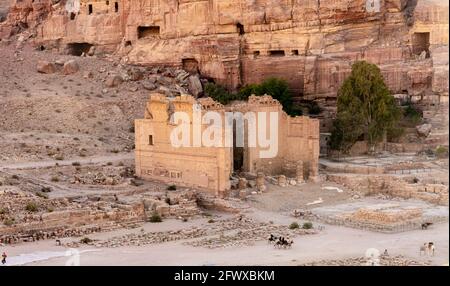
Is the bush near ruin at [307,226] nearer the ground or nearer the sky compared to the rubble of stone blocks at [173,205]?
nearer the ground

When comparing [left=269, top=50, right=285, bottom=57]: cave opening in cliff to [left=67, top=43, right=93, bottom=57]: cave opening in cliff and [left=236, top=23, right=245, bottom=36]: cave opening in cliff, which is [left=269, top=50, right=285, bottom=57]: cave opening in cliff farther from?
[left=67, top=43, right=93, bottom=57]: cave opening in cliff

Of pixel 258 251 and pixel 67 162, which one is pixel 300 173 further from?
pixel 258 251

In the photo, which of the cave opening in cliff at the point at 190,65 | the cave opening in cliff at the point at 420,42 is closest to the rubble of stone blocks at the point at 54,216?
the cave opening in cliff at the point at 190,65

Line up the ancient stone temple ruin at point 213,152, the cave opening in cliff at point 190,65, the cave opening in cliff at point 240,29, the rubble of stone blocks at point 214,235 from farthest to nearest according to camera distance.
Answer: the cave opening in cliff at point 190,65 → the cave opening in cliff at point 240,29 → the ancient stone temple ruin at point 213,152 → the rubble of stone blocks at point 214,235

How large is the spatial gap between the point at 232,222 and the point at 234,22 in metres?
22.0

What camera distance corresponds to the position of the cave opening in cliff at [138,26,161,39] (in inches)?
2265

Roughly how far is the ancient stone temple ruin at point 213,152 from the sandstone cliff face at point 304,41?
32.4 ft

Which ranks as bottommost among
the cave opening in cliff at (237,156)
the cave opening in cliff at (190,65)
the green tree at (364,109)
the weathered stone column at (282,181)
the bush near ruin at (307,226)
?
the bush near ruin at (307,226)

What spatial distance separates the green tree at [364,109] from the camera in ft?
144

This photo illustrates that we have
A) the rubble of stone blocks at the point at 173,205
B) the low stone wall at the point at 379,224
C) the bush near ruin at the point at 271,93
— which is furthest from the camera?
the bush near ruin at the point at 271,93

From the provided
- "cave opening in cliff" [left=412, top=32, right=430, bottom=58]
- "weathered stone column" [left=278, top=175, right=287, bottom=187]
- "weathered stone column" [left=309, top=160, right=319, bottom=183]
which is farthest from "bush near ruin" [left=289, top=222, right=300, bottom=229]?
"cave opening in cliff" [left=412, top=32, right=430, bottom=58]

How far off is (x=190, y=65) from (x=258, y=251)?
1129 inches

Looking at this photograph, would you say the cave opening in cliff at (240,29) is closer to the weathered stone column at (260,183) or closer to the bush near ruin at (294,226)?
the weathered stone column at (260,183)
